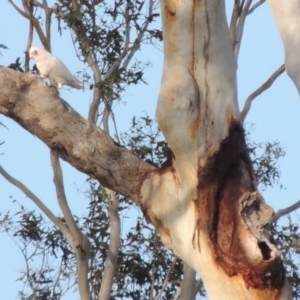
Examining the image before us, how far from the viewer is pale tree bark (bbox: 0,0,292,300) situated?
3.12 metres

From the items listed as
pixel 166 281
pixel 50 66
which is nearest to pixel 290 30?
pixel 50 66

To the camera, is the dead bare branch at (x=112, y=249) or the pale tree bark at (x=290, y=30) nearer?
the pale tree bark at (x=290, y=30)

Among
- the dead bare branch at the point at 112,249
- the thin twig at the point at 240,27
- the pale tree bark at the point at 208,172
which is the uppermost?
the thin twig at the point at 240,27

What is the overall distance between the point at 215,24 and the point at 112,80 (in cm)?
394

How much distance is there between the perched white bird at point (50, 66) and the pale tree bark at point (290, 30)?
3.58 m

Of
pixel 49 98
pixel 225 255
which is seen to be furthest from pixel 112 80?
pixel 225 255

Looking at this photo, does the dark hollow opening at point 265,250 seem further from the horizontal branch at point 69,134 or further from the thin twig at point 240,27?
the thin twig at point 240,27

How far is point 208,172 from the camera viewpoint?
3.19 meters

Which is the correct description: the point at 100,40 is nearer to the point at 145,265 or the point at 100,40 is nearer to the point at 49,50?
the point at 49,50

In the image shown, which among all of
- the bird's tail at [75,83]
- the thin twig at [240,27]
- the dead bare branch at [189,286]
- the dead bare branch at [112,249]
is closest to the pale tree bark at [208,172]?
the dead bare branch at [189,286]

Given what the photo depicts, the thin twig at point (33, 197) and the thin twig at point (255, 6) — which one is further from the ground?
the thin twig at point (255, 6)

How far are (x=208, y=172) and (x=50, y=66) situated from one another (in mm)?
3327

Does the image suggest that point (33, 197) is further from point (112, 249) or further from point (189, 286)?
point (189, 286)

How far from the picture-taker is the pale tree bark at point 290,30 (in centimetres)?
282
